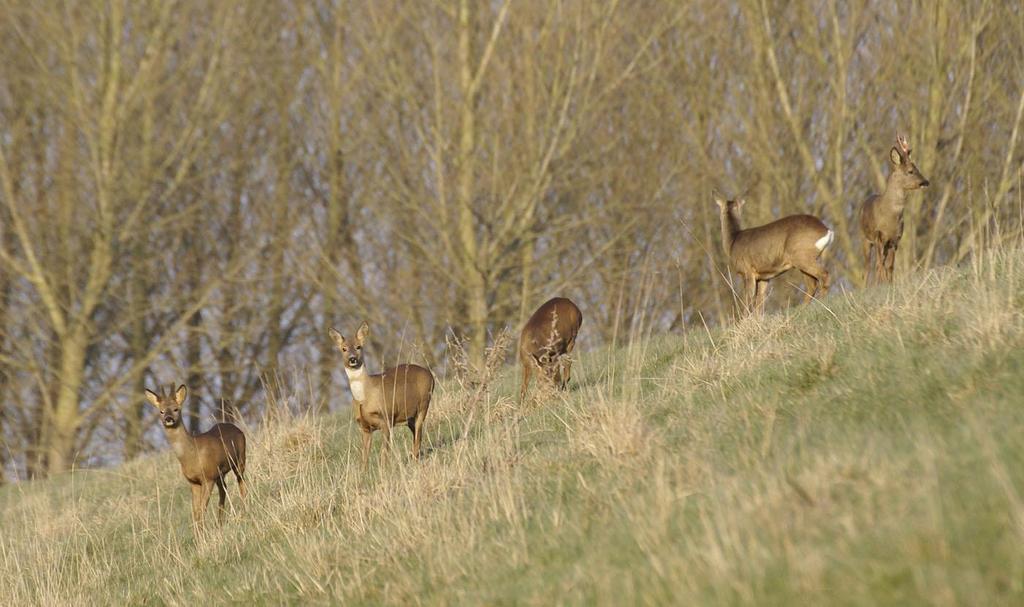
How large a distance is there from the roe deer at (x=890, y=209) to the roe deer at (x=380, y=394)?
5468 mm

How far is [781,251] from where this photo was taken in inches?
420

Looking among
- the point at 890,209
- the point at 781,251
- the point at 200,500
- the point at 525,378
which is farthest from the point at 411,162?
the point at 200,500

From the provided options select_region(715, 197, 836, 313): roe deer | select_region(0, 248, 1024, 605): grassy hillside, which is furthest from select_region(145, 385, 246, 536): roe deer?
select_region(715, 197, 836, 313): roe deer

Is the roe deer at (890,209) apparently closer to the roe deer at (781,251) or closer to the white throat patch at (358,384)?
the roe deer at (781,251)

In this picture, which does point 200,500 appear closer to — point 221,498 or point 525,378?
point 221,498

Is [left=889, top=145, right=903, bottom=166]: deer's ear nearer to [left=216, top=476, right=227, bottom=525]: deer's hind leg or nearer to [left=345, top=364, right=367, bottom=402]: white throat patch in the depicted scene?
[left=345, top=364, right=367, bottom=402]: white throat patch

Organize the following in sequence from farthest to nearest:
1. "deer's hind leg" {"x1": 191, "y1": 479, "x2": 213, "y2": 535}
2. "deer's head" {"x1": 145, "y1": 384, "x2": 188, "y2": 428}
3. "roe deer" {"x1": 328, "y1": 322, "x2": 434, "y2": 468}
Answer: "deer's head" {"x1": 145, "y1": 384, "x2": 188, "y2": 428} → "roe deer" {"x1": 328, "y1": 322, "x2": 434, "y2": 468} → "deer's hind leg" {"x1": 191, "y1": 479, "x2": 213, "y2": 535}

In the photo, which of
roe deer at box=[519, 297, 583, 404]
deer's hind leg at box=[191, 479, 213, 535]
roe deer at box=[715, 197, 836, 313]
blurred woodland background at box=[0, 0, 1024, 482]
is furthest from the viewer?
blurred woodland background at box=[0, 0, 1024, 482]

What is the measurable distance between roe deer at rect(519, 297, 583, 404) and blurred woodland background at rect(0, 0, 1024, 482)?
23.0 ft

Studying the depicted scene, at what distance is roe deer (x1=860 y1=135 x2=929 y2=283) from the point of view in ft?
37.7

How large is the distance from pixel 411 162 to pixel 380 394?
1052 cm

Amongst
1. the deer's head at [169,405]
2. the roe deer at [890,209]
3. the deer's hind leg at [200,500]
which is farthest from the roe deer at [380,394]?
the roe deer at [890,209]

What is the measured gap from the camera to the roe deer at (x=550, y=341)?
912 centimetres

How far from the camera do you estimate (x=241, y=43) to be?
63.4 feet
